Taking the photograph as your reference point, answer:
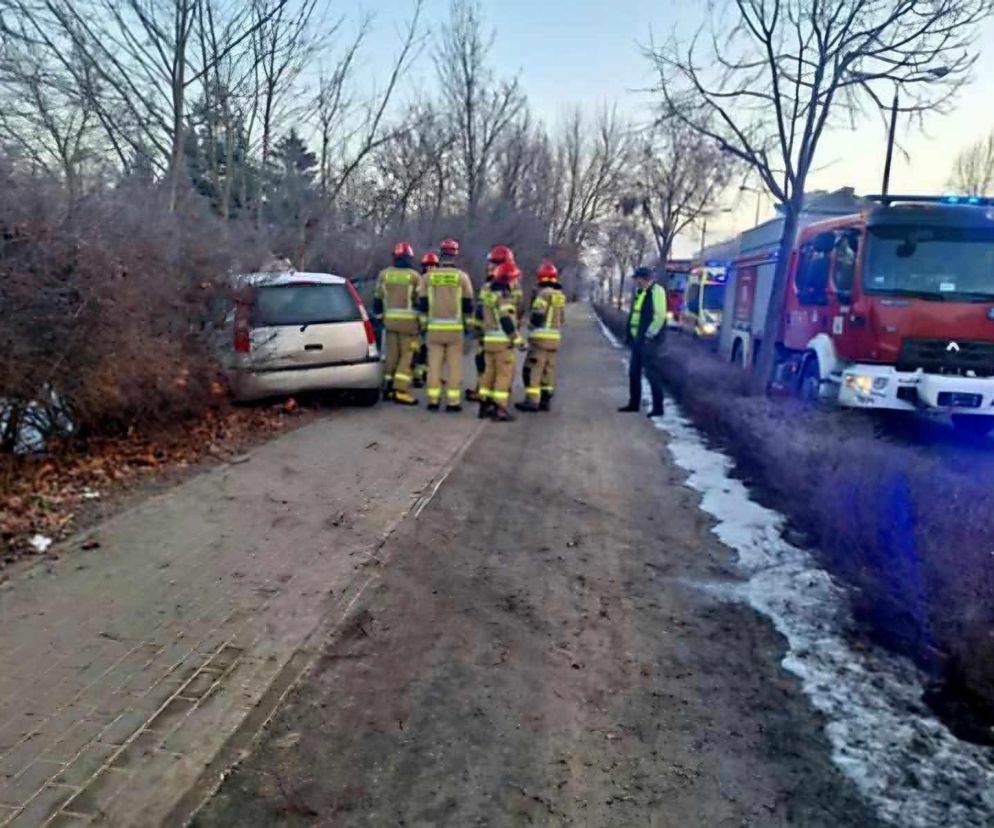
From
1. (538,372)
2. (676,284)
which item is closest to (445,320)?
(538,372)

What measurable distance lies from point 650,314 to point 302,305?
4348 millimetres

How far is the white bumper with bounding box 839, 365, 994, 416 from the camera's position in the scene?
8.83 m

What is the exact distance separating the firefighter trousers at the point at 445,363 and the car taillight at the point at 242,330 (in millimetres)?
2240

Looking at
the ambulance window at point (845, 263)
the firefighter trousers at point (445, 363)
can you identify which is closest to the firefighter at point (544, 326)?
the firefighter trousers at point (445, 363)

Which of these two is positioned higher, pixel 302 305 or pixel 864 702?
pixel 302 305

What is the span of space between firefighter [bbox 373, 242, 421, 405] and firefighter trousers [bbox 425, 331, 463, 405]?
53 cm

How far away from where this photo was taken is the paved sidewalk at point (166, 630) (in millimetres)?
2703

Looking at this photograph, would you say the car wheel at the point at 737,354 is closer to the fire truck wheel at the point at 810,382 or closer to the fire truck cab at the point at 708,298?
the fire truck wheel at the point at 810,382

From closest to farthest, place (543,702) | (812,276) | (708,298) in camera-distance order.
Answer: (543,702) → (812,276) → (708,298)

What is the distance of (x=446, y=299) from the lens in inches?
375

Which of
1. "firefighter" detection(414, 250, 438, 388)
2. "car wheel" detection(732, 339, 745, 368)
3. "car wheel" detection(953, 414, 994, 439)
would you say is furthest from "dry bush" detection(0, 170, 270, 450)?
"car wheel" detection(732, 339, 745, 368)

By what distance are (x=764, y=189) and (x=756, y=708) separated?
1099 centimetres

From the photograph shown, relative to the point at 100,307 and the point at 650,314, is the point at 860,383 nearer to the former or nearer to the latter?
the point at 650,314

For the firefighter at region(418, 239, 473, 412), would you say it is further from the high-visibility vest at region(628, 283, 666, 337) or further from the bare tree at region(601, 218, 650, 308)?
the bare tree at region(601, 218, 650, 308)
